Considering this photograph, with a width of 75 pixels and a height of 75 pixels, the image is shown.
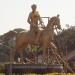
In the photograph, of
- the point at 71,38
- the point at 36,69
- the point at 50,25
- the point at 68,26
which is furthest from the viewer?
the point at 68,26

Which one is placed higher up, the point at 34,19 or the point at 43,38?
the point at 34,19

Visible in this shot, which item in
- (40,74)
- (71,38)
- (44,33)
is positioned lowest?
(40,74)

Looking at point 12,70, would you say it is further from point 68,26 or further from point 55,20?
point 68,26

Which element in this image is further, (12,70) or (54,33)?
(54,33)

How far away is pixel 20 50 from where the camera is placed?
26.8m

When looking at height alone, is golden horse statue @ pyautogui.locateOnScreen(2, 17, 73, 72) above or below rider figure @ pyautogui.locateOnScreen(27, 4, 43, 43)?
below

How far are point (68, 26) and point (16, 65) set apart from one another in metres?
58.9

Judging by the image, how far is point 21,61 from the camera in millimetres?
26312

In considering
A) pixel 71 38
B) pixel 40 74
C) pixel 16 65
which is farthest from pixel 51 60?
pixel 71 38

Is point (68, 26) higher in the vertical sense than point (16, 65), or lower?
higher

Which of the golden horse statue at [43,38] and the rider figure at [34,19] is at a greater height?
the rider figure at [34,19]

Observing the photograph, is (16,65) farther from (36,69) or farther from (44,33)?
(44,33)

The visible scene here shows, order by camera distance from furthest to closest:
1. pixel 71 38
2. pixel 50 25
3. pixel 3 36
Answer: pixel 71 38, pixel 3 36, pixel 50 25

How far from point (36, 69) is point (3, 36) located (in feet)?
14.3
